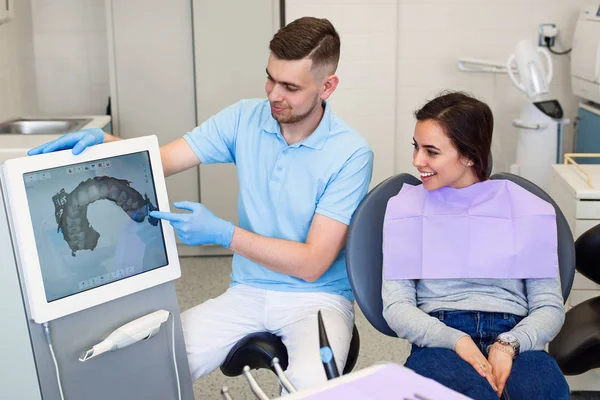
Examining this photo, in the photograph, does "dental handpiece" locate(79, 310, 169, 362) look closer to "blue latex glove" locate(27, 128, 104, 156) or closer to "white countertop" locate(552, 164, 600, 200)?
"blue latex glove" locate(27, 128, 104, 156)

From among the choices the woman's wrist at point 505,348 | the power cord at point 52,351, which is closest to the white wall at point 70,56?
the power cord at point 52,351

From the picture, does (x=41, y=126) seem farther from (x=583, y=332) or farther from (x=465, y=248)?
(x=583, y=332)

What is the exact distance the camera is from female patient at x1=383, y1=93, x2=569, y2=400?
1786mm

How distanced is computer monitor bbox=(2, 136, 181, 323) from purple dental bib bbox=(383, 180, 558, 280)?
1.71 feet

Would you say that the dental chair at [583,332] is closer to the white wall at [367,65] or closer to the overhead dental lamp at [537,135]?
the overhead dental lamp at [537,135]

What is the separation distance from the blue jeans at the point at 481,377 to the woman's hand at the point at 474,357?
0.04 feet

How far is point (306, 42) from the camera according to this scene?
195 centimetres

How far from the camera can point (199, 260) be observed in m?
3.99

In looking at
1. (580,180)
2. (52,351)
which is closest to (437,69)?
(580,180)

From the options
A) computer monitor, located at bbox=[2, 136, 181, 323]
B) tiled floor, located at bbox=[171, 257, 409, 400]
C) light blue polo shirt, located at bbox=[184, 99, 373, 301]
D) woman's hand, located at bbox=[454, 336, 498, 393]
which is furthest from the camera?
tiled floor, located at bbox=[171, 257, 409, 400]

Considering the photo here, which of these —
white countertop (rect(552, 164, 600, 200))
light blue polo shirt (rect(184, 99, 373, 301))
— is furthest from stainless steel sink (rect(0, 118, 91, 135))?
white countertop (rect(552, 164, 600, 200))

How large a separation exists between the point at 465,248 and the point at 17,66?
9.04 feet

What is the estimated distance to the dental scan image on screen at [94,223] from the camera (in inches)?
57.3

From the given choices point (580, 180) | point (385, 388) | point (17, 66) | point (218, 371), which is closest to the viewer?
point (385, 388)
